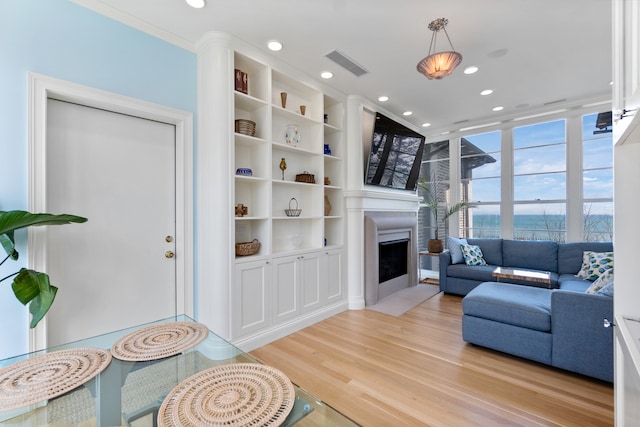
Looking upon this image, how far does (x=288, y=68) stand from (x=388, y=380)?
307 cm

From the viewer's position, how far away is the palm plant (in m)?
5.25

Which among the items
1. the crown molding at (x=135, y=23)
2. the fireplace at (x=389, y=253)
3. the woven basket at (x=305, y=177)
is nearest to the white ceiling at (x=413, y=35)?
the crown molding at (x=135, y=23)

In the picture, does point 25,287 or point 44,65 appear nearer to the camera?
point 25,287

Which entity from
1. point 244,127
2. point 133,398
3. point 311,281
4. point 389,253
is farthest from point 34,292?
point 389,253

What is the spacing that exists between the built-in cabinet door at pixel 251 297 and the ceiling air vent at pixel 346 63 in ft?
7.10

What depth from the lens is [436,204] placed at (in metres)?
5.43

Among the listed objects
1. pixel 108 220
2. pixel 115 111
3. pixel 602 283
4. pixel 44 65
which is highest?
pixel 44 65

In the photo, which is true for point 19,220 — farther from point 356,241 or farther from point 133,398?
point 356,241

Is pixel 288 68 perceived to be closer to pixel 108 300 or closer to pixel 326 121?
pixel 326 121

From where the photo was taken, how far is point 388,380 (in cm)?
217

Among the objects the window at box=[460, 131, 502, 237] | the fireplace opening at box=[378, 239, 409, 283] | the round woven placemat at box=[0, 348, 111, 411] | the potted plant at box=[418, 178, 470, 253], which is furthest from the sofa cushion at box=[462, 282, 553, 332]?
the round woven placemat at box=[0, 348, 111, 411]

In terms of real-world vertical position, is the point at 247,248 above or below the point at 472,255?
above

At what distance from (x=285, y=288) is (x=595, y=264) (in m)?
3.76

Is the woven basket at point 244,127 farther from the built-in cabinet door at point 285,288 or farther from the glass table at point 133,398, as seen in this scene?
the glass table at point 133,398
